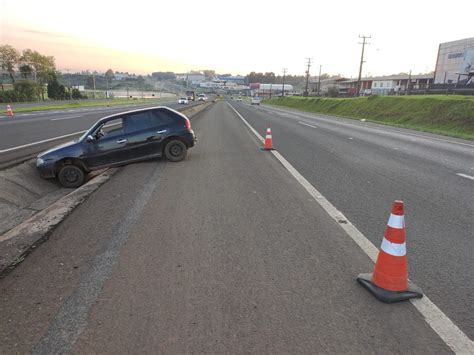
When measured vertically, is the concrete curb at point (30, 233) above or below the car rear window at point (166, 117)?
below

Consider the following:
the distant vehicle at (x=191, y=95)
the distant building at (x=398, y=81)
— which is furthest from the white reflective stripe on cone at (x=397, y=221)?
the distant vehicle at (x=191, y=95)

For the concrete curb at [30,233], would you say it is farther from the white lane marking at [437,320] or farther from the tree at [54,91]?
the tree at [54,91]

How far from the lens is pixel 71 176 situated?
9.16 meters

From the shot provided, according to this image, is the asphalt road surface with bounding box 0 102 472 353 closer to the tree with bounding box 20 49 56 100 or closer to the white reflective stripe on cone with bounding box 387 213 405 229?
the white reflective stripe on cone with bounding box 387 213 405 229

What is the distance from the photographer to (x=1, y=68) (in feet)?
278

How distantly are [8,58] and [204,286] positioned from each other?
332ft

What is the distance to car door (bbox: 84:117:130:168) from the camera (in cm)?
924

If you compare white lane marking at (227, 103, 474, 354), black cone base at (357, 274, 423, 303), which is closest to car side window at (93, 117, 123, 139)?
white lane marking at (227, 103, 474, 354)

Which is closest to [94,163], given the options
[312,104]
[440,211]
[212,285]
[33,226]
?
[33,226]

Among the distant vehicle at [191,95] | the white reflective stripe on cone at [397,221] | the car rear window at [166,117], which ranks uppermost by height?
the car rear window at [166,117]

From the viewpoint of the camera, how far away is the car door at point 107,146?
9.24 m

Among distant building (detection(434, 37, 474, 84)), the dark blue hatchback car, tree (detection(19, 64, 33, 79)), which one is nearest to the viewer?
the dark blue hatchback car

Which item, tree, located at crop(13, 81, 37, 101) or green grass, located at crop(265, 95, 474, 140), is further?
tree, located at crop(13, 81, 37, 101)

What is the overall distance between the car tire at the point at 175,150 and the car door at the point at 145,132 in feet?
0.66
